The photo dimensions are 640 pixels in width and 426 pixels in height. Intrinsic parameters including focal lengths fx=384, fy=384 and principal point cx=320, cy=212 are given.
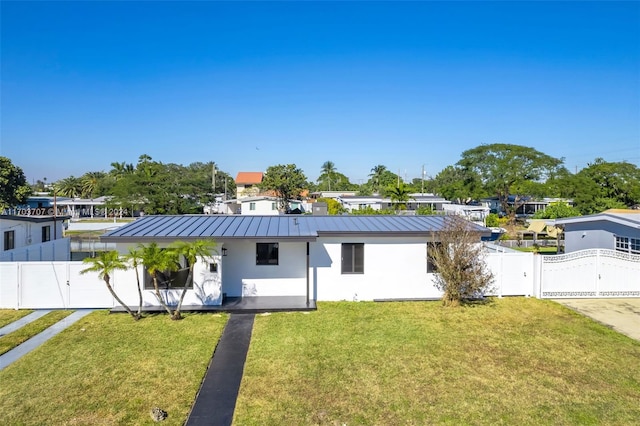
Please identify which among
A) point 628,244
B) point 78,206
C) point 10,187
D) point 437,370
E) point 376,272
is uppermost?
point 10,187

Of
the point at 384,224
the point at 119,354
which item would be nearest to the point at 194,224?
the point at 119,354

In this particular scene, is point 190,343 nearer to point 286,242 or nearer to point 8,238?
point 286,242

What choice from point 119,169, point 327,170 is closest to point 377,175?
point 327,170

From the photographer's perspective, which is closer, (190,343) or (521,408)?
(521,408)

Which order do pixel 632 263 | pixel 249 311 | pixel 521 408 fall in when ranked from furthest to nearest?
pixel 632 263 < pixel 249 311 < pixel 521 408

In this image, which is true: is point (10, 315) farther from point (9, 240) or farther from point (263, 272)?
point (263, 272)

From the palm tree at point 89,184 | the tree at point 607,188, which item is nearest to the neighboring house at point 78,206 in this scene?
the palm tree at point 89,184

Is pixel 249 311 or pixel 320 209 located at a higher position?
pixel 320 209
